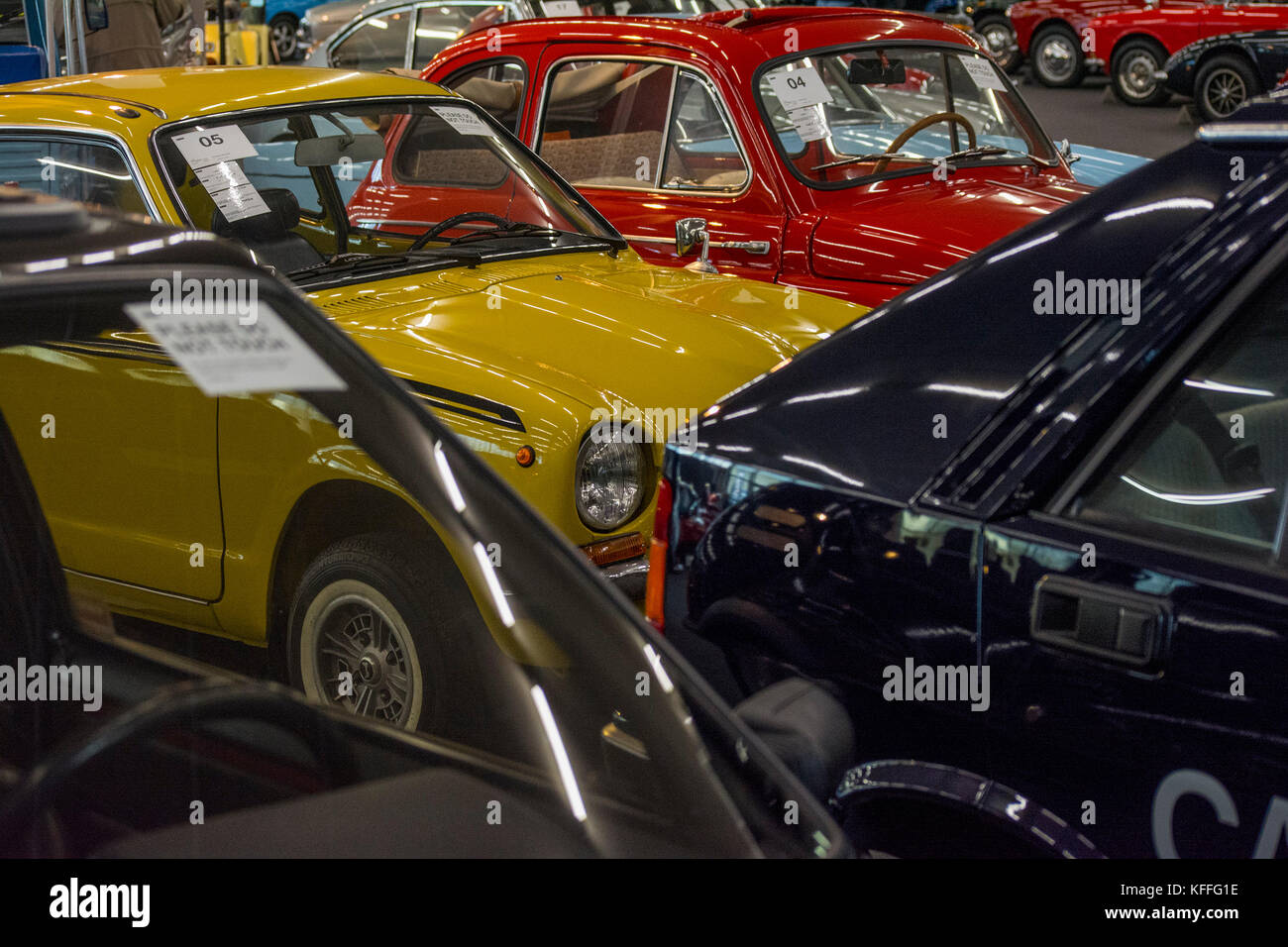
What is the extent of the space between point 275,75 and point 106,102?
1.87 feet

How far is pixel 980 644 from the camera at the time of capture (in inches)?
71.8

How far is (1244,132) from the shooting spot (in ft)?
6.35

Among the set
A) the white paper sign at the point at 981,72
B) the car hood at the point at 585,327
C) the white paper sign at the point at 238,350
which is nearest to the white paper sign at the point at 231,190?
the car hood at the point at 585,327

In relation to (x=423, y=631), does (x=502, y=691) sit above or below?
above

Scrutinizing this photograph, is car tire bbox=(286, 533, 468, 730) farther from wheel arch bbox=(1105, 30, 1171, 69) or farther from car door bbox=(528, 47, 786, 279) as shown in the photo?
wheel arch bbox=(1105, 30, 1171, 69)

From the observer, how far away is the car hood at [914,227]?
15.7 ft

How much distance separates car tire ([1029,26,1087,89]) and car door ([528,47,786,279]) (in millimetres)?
13622

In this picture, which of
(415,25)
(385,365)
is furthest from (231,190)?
(415,25)

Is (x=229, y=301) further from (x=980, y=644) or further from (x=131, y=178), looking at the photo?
(x=131, y=178)

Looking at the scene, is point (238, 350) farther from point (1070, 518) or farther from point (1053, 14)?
point (1053, 14)

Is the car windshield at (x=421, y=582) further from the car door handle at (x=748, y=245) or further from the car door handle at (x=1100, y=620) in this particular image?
the car door handle at (x=748, y=245)

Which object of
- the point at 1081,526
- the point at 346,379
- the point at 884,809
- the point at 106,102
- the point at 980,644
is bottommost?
the point at 884,809

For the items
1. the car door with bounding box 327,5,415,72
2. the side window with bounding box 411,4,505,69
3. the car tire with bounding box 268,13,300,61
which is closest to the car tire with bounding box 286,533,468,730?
the car door with bounding box 327,5,415,72
